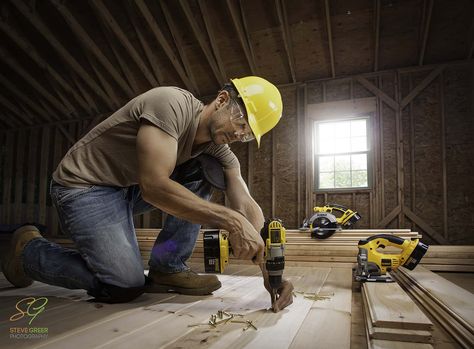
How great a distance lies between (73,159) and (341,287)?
5.75 ft

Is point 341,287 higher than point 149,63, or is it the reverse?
point 149,63

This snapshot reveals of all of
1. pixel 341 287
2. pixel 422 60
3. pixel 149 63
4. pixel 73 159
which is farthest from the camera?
pixel 149 63

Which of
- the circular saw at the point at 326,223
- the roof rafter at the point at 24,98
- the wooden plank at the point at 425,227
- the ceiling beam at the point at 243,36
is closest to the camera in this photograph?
the circular saw at the point at 326,223

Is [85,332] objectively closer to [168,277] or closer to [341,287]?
[168,277]

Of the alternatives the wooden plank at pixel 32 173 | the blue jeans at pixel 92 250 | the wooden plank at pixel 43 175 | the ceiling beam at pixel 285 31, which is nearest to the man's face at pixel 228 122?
the blue jeans at pixel 92 250

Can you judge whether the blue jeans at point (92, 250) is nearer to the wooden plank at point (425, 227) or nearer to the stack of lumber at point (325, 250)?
the stack of lumber at point (325, 250)

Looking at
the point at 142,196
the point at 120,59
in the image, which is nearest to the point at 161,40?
the point at 120,59

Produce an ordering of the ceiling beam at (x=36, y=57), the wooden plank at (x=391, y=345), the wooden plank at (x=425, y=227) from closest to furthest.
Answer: the wooden plank at (x=391, y=345) < the wooden plank at (x=425, y=227) < the ceiling beam at (x=36, y=57)

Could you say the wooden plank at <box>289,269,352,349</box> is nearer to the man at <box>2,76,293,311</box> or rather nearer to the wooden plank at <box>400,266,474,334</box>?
the man at <box>2,76,293,311</box>

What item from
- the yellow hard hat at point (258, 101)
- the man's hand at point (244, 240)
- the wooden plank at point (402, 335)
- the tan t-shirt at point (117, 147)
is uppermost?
the yellow hard hat at point (258, 101)

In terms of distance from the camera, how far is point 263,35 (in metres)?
5.94

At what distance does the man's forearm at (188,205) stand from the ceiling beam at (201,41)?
4876 mm

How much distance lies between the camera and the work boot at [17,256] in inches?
73.9

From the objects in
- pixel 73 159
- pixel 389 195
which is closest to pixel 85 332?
pixel 73 159
